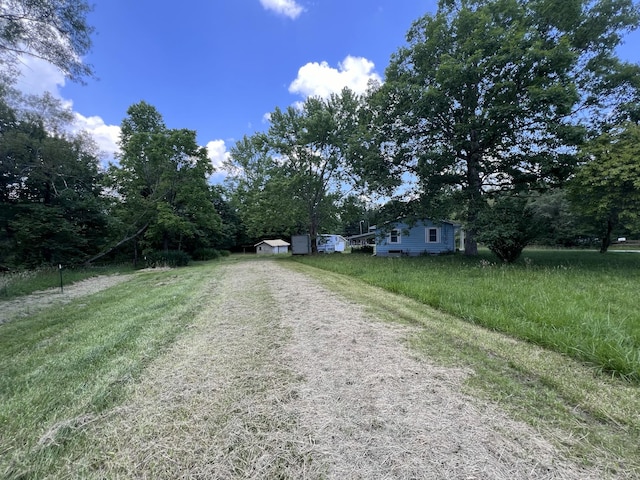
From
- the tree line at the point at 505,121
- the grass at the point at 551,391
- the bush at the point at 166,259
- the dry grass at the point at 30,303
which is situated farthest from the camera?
the bush at the point at 166,259

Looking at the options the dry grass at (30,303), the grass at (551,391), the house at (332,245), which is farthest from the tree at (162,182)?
the grass at (551,391)

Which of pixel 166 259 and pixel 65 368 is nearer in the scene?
pixel 65 368

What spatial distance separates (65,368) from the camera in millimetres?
2723

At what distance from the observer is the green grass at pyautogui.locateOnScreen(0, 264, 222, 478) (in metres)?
1.68

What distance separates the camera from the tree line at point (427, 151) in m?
9.09

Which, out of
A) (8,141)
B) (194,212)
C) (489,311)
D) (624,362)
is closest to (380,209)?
(489,311)

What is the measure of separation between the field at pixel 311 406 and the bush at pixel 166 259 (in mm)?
14634

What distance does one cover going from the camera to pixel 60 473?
1453 millimetres

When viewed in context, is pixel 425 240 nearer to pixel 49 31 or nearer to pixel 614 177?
pixel 614 177

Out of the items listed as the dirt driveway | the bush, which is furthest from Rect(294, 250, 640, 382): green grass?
the bush

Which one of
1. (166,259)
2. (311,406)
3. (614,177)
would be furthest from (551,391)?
(166,259)

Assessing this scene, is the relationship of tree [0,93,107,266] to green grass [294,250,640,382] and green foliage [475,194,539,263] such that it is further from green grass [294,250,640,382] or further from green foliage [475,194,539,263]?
green foliage [475,194,539,263]

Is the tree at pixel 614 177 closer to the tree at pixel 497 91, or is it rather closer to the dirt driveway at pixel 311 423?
the tree at pixel 497 91

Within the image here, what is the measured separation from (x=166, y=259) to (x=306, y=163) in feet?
38.6
